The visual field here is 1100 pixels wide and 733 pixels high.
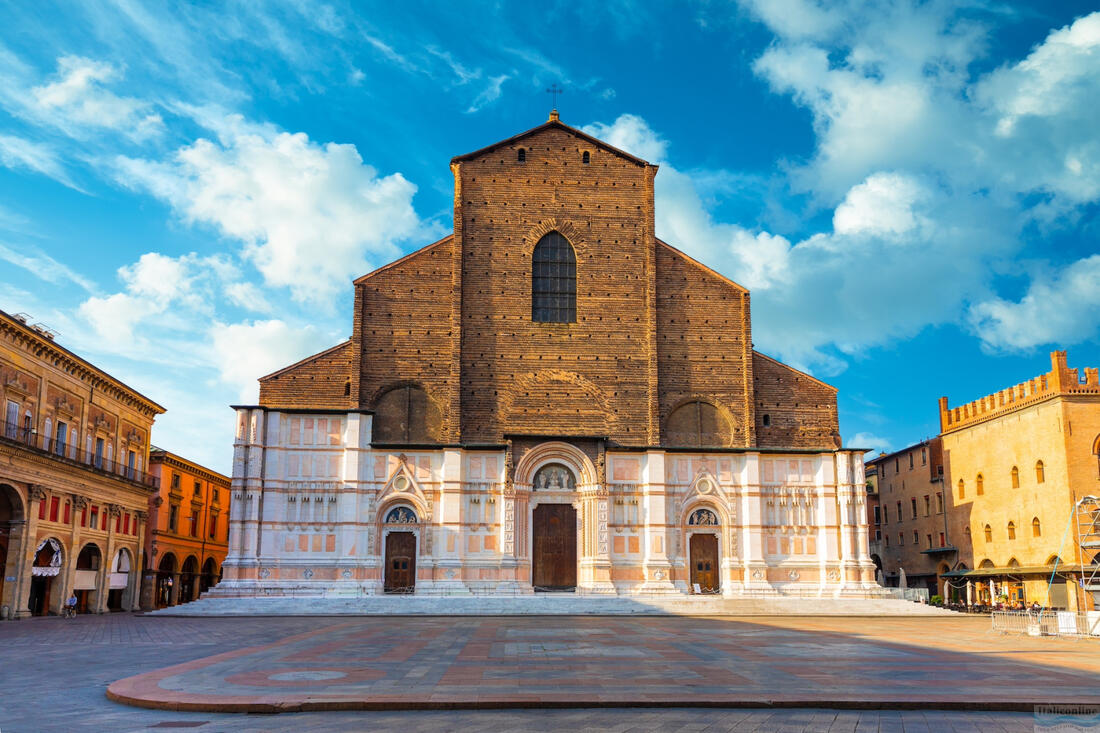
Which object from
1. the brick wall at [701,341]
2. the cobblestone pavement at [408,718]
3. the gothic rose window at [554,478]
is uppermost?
the brick wall at [701,341]

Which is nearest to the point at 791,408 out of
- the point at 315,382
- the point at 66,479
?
the point at 315,382

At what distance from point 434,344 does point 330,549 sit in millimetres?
9462

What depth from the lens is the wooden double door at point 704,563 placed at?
128ft

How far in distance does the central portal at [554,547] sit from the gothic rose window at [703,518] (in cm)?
511

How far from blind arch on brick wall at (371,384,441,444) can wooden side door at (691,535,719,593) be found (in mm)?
11904

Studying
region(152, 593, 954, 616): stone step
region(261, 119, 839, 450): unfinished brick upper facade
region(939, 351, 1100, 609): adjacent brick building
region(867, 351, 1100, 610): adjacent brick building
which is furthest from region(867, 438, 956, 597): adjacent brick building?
region(152, 593, 954, 616): stone step

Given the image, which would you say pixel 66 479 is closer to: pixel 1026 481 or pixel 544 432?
pixel 544 432

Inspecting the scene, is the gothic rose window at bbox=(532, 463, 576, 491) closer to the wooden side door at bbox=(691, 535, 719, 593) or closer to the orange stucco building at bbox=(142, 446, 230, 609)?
the wooden side door at bbox=(691, 535, 719, 593)

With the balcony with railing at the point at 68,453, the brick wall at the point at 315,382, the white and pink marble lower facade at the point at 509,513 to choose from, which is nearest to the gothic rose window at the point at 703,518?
the white and pink marble lower facade at the point at 509,513

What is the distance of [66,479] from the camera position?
36500 millimetres

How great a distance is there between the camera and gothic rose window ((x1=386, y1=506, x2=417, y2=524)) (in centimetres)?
3794

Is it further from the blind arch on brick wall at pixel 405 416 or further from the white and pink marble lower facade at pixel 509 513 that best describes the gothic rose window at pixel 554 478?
the blind arch on brick wall at pixel 405 416

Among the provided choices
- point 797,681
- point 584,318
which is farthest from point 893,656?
point 584,318

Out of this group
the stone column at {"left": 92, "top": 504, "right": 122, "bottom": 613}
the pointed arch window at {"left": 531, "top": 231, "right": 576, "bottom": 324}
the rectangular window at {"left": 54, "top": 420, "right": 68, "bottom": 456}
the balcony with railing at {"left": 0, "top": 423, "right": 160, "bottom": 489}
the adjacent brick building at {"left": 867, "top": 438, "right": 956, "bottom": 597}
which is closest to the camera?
the balcony with railing at {"left": 0, "top": 423, "right": 160, "bottom": 489}
